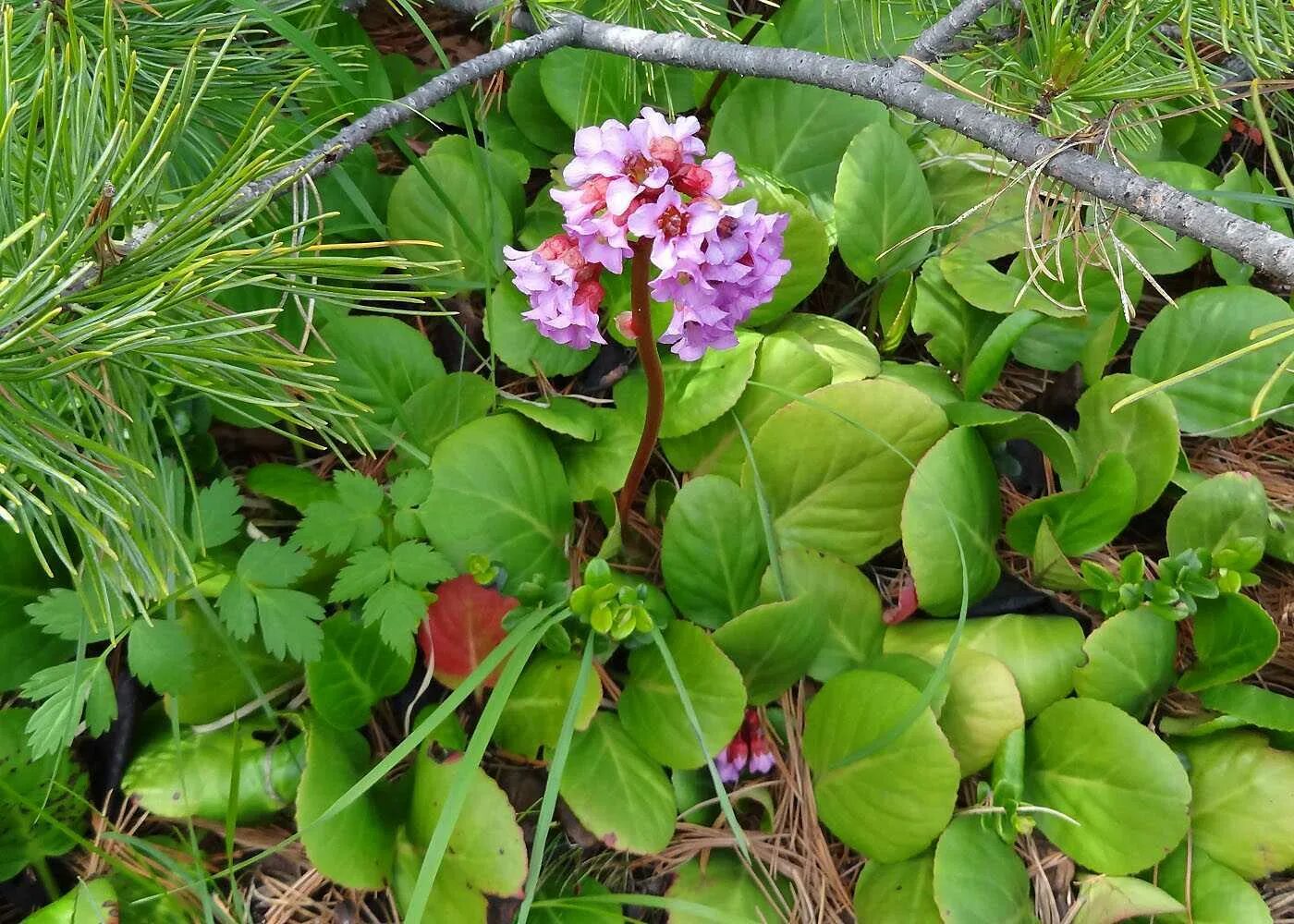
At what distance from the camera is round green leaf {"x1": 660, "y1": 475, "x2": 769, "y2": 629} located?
42.1 inches

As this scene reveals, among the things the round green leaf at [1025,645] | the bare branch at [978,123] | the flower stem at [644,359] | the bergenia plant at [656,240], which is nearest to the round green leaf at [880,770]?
the round green leaf at [1025,645]

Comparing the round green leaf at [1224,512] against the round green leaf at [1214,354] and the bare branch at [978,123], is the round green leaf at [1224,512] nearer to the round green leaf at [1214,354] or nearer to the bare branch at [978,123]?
the round green leaf at [1214,354]

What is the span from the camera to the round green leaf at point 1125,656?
1.06 meters

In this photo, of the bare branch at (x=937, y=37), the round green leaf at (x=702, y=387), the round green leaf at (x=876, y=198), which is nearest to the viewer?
the bare branch at (x=937, y=37)

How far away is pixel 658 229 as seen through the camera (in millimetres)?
747

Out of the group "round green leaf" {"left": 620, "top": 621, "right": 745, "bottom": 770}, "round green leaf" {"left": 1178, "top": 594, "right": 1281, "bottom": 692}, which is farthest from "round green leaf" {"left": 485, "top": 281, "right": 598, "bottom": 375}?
"round green leaf" {"left": 1178, "top": 594, "right": 1281, "bottom": 692}

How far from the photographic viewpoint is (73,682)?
0.85 metres

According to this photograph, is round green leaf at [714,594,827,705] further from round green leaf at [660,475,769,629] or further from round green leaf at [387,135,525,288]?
round green leaf at [387,135,525,288]

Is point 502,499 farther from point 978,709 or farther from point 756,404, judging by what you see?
point 978,709

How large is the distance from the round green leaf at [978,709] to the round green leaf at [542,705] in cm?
44

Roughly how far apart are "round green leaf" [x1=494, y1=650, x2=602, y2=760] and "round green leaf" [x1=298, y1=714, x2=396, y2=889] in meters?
0.17

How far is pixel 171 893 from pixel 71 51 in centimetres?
87

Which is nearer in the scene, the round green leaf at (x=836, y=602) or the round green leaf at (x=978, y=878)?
the round green leaf at (x=978, y=878)

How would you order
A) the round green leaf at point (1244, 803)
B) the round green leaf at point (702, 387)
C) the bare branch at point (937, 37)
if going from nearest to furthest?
the bare branch at point (937, 37), the round green leaf at point (1244, 803), the round green leaf at point (702, 387)
